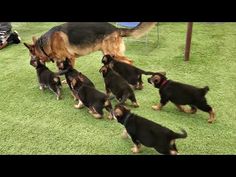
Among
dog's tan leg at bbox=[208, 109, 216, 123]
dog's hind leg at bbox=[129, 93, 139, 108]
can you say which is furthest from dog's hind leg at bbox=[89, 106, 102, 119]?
dog's tan leg at bbox=[208, 109, 216, 123]

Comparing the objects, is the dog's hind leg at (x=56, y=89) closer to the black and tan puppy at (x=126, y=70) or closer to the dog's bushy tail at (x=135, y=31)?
the black and tan puppy at (x=126, y=70)

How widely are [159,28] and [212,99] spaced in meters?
3.96

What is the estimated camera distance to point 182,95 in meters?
4.71

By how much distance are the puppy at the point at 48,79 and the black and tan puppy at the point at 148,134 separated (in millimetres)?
1809

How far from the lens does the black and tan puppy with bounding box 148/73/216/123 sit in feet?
15.1

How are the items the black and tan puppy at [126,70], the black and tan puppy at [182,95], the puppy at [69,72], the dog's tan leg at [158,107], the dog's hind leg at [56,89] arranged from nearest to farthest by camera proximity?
1. the black and tan puppy at [182,95]
2. the dog's tan leg at [158,107]
3. the puppy at [69,72]
4. the black and tan puppy at [126,70]
5. the dog's hind leg at [56,89]

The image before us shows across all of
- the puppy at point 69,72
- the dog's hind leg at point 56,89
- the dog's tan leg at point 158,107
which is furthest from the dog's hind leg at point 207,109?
the dog's hind leg at point 56,89

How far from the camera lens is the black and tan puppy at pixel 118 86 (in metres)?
4.96

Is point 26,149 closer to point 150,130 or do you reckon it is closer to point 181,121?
point 150,130

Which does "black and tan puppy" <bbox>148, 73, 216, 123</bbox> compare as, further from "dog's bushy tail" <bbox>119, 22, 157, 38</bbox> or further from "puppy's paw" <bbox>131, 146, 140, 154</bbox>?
"dog's bushy tail" <bbox>119, 22, 157, 38</bbox>

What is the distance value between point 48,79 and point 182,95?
2320 mm

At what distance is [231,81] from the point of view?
5996mm

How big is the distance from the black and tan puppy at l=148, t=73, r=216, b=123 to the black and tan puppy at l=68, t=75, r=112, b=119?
0.78 m
